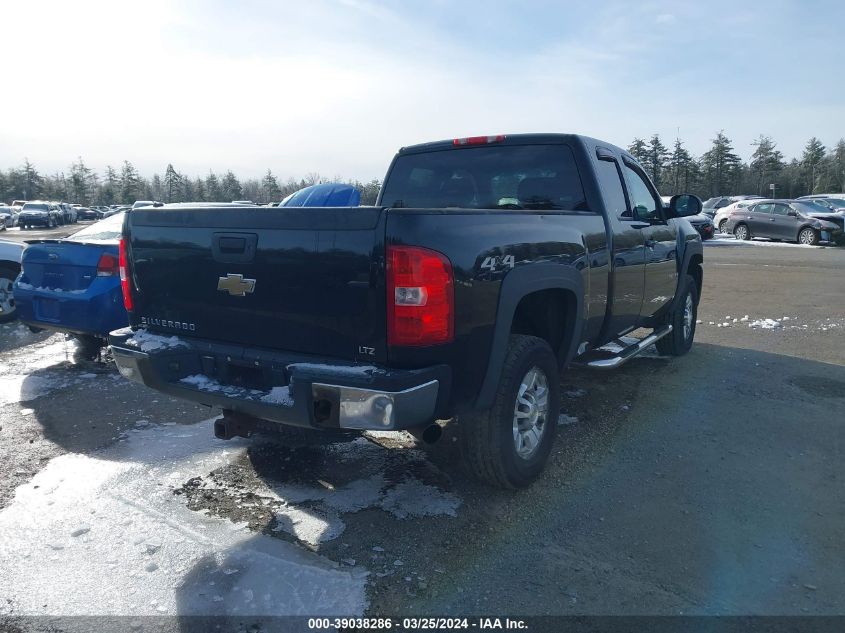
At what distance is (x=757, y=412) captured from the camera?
4988 mm

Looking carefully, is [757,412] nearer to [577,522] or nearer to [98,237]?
[577,522]

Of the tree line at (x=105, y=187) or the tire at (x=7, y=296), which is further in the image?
the tree line at (x=105, y=187)

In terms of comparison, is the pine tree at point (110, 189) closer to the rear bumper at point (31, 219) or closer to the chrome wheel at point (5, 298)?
the rear bumper at point (31, 219)

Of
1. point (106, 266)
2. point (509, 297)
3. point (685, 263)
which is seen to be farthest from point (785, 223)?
point (509, 297)

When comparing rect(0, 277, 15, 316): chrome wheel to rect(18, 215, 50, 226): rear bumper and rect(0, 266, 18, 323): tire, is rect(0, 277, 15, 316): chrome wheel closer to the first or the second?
rect(0, 266, 18, 323): tire

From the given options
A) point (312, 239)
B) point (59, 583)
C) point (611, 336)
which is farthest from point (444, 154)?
point (59, 583)

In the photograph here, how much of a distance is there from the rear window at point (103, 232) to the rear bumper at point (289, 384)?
3.26m

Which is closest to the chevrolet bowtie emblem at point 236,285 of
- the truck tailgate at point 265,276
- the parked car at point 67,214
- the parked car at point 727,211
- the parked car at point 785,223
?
the truck tailgate at point 265,276

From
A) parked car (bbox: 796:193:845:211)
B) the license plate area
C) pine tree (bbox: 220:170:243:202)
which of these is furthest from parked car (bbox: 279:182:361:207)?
pine tree (bbox: 220:170:243:202)

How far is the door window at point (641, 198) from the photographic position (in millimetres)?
5184

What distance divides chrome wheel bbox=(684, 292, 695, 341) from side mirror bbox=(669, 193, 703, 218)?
1184 mm

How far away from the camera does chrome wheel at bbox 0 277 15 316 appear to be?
8.35m

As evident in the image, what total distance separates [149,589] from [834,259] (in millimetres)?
19053

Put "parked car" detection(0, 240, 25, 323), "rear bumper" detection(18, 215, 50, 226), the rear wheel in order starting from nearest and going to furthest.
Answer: "parked car" detection(0, 240, 25, 323), the rear wheel, "rear bumper" detection(18, 215, 50, 226)
